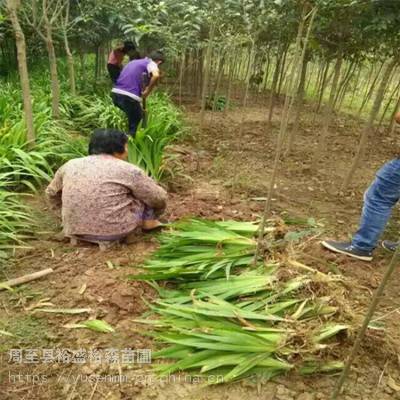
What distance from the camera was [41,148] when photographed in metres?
4.20

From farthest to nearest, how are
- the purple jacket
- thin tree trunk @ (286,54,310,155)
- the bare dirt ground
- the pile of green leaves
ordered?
thin tree trunk @ (286,54,310,155) < the purple jacket < the pile of green leaves < the bare dirt ground

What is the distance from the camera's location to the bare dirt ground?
1745 millimetres

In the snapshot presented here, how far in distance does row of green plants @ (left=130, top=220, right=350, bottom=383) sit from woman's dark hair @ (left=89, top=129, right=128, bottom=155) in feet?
2.45

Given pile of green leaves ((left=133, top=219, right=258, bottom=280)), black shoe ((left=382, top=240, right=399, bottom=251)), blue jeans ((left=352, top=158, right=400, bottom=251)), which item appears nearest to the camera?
pile of green leaves ((left=133, top=219, right=258, bottom=280))

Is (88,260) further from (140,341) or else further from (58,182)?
(140,341)

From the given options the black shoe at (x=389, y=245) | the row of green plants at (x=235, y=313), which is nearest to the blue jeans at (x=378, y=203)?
the black shoe at (x=389, y=245)

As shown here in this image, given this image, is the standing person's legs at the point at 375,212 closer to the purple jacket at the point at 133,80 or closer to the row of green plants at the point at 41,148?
the row of green plants at the point at 41,148

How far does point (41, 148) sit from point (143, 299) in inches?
102

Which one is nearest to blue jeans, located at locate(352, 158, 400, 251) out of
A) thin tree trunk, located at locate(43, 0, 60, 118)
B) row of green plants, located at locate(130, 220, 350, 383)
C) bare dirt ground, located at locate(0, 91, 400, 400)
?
bare dirt ground, located at locate(0, 91, 400, 400)

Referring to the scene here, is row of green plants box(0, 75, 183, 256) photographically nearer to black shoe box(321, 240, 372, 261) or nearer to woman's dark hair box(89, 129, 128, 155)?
woman's dark hair box(89, 129, 128, 155)

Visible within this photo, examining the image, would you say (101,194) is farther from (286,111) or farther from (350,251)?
(350,251)

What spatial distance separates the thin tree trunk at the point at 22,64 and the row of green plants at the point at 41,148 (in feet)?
0.48

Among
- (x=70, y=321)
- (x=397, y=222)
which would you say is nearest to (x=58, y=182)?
(x=70, y=321)

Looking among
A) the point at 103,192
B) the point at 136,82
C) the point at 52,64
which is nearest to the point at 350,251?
the point at 103,192
